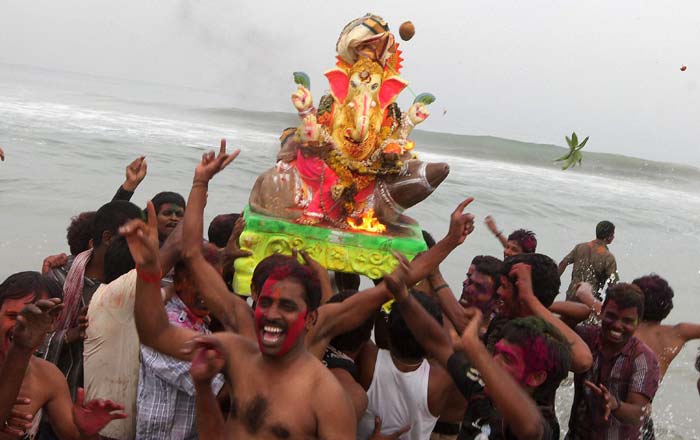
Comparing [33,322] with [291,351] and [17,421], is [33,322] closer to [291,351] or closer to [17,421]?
[17,421]

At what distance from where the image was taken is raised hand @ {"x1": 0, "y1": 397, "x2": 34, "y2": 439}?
2.66m

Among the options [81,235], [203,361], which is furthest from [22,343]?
[81,235]

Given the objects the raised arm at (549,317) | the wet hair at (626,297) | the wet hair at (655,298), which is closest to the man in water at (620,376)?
the wet hair at (626,297)

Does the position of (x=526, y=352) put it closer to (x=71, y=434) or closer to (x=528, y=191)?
(x=71, y=434)

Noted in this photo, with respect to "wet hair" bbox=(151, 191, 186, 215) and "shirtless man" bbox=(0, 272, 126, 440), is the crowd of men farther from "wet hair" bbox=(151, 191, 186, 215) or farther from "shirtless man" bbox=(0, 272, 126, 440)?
"wet hair" bbox=(151, 191, 186, 215)

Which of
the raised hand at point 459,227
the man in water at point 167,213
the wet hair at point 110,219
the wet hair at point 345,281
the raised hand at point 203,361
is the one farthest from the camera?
the wet hair at point 345,281

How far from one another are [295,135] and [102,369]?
2.82 m

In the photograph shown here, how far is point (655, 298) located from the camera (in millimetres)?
4117

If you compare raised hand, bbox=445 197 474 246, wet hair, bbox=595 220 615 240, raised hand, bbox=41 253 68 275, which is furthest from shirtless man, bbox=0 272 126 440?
wet hair, bbox=595 220 615 240

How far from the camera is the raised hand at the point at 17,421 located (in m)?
2.66

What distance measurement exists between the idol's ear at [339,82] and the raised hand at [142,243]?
9.85 ft

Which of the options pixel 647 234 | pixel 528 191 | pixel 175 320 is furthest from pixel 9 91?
pixel 175 320

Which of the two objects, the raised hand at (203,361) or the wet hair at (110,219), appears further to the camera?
the wet hair at (110,219)

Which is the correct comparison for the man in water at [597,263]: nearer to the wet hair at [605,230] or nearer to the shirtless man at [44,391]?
the wet hair at [605,230]
